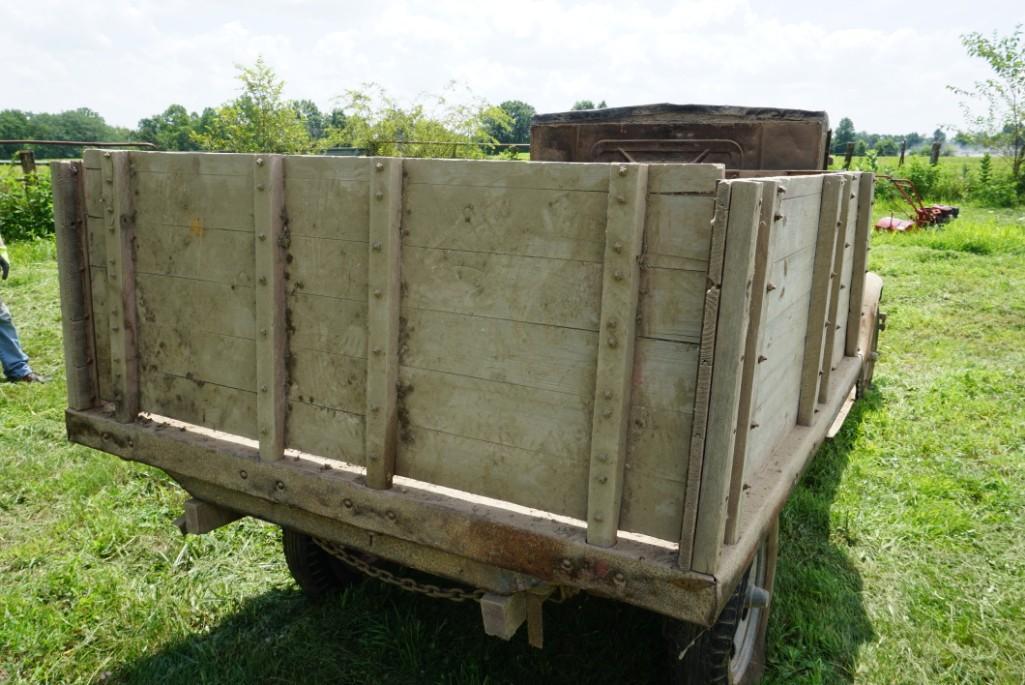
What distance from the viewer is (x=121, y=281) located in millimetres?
2555

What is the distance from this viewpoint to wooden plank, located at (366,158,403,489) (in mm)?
2062

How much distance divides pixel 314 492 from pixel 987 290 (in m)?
8.89

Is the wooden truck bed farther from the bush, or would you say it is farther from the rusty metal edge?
the bush

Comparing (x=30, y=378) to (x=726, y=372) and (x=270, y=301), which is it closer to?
(x=270, y=301)

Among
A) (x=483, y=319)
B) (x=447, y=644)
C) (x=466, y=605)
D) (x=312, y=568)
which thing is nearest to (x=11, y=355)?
(x=312, y=568)

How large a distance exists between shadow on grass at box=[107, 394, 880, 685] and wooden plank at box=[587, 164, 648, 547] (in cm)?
127

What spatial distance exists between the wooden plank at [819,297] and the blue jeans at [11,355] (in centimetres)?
581

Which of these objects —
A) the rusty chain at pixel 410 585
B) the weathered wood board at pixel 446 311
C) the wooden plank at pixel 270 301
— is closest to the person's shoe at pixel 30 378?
the weathered wood board at pixel 446 311

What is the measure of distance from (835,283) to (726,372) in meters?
1.56

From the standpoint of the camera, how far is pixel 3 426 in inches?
206

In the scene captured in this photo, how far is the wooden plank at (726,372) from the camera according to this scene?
5.51 feet

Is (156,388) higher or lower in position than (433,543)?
higher

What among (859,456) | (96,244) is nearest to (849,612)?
(859,456)

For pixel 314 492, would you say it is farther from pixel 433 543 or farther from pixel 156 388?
pixel 156 388
